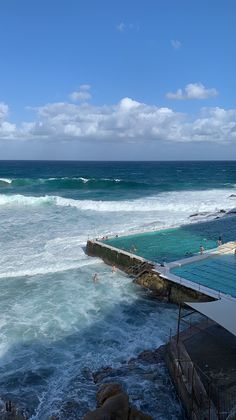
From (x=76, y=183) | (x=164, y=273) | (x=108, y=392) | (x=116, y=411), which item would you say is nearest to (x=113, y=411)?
(x=116, y=411)

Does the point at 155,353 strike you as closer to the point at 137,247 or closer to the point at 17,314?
the point at 17,314

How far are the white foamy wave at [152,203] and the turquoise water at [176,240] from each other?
28.1 ft

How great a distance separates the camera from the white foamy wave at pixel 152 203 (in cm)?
3784

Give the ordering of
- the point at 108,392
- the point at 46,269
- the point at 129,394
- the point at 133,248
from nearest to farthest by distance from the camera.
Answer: the point at 108,392 < the point at 129,394 < the point at 46,269 < the point at 133,248

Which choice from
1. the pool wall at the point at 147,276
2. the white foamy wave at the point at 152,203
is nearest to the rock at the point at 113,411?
the pool wall at the point at 147,276

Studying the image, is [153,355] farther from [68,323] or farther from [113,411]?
[68,323]

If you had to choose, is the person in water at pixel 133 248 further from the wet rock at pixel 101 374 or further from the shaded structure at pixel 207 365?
the wet rock at pixel 101 374

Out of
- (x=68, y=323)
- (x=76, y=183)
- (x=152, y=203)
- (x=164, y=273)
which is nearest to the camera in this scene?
(x=68, y=323)

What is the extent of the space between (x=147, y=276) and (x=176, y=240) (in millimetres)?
7340

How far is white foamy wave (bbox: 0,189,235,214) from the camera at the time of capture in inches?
1490

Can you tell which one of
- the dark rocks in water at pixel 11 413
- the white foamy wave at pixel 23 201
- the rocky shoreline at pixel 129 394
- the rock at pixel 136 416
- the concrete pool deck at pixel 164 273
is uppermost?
the white foamy wave at pixel 23 201

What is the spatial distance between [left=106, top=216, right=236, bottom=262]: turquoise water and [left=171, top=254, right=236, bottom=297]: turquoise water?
192 centimetres

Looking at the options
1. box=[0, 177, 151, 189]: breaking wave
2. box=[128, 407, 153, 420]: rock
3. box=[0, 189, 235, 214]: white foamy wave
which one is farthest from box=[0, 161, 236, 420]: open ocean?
box=[0, 177, 151, 189]: breaking wave

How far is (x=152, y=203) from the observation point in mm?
40906
